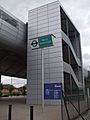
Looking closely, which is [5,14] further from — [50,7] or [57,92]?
[57,92]

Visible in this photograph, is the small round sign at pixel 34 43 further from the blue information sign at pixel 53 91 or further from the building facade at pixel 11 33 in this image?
the building facade at pixel 11 33

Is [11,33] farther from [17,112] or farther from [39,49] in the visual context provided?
[17,112]

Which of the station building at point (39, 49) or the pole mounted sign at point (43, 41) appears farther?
the station building at point (39, 49)

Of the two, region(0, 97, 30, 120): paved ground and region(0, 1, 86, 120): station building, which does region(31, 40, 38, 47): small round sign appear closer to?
region(0, 97, 30, 120): paved ground

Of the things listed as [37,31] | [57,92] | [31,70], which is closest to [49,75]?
[31,70]

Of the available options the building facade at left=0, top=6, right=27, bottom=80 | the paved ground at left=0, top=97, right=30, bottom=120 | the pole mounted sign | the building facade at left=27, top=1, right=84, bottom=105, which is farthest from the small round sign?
the building facade at left=0, top=6, right=27, bottom=80

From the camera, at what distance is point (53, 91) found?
464 inches

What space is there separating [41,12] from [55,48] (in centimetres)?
618

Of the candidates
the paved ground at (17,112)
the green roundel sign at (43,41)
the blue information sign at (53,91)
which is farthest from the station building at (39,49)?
the blue information sign at (53,91)

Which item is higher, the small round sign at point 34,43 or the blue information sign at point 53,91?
the small round sign at point 34,43

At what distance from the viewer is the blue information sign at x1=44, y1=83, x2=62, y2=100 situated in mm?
11539

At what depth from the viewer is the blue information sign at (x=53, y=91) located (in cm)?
1154

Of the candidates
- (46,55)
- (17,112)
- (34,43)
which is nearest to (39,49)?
(46,55)

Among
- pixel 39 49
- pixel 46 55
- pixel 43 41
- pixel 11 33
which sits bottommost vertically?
pixel 43 41
